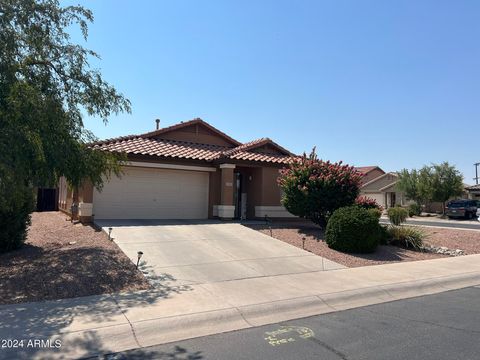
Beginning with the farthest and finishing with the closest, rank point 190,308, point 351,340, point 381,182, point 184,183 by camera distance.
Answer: point 381,182 < point 184,183 < point 190,308 < point 351,340

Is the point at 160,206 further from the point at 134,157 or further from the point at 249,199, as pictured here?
the point at 249,199

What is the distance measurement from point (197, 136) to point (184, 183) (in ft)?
13.1

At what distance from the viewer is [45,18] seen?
9.05m

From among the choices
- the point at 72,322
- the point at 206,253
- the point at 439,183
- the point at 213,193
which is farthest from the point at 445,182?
the point at 72,322

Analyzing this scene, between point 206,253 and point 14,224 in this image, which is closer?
point 14,224

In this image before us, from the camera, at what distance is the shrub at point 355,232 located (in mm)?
12188

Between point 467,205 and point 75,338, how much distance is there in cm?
3954

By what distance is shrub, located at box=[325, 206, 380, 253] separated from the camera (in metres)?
12.2

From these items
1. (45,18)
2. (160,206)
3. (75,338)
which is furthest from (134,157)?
(75,338)

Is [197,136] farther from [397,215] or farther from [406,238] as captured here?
[406,238]

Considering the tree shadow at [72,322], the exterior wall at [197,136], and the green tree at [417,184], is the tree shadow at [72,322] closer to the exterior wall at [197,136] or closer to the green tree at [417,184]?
the exterior wall at [197,136]

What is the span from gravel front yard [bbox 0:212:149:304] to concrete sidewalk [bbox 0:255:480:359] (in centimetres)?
56

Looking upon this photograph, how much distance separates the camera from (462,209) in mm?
37094

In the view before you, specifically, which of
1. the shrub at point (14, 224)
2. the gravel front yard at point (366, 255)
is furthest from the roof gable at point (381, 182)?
the shrub at point (14, 224)
